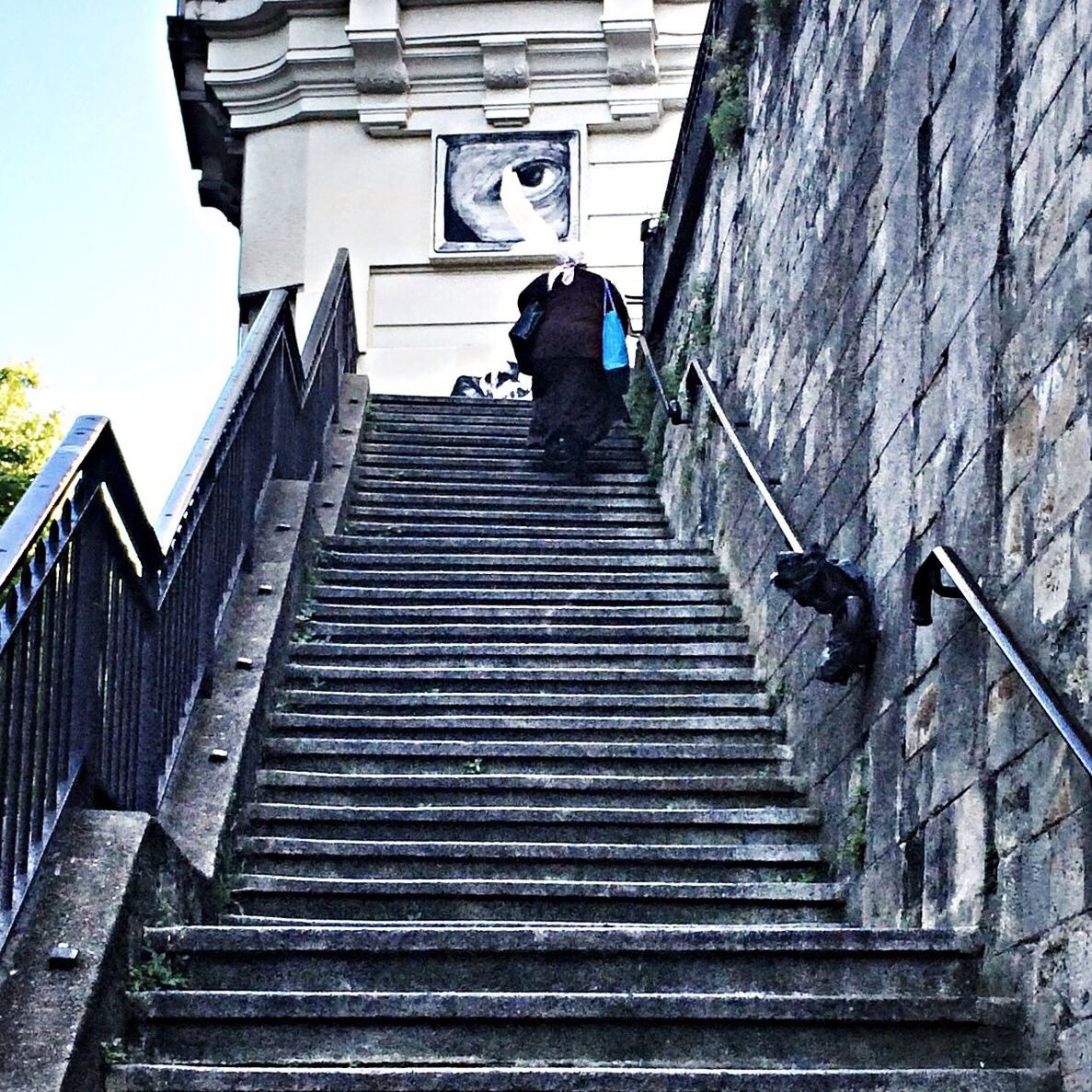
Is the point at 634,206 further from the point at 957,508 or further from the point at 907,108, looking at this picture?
the point at 957,508

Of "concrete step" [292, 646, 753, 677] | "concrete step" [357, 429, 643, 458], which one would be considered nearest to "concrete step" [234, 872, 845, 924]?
"concrete step" [292, 646, 753, 677]

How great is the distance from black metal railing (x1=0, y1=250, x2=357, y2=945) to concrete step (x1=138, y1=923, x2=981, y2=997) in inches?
21.3

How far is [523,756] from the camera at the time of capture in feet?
22.2

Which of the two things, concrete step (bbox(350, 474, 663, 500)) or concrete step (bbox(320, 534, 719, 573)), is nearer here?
concrete step (bbox(320, 534, 719, 573))

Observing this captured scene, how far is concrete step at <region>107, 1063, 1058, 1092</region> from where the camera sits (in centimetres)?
407

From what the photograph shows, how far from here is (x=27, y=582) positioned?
438 centimetres

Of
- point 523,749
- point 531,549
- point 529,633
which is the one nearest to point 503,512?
point 531,549

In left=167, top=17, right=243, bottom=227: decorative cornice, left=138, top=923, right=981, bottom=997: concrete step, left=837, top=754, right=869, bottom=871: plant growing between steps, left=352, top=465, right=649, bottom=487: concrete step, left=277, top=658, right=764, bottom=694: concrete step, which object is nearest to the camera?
left=138, top=923, right=981, bottom=997: concrete step

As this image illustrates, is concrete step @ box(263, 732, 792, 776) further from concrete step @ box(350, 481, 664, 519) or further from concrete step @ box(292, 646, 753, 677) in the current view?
concrete step @ box(350, 481, 664, 519)

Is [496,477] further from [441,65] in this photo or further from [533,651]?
[441,65]

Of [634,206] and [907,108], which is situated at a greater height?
[634,206]

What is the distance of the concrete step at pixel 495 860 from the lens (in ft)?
19.6

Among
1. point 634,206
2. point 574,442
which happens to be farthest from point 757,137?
point 634,206

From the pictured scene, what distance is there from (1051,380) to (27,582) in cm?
236
